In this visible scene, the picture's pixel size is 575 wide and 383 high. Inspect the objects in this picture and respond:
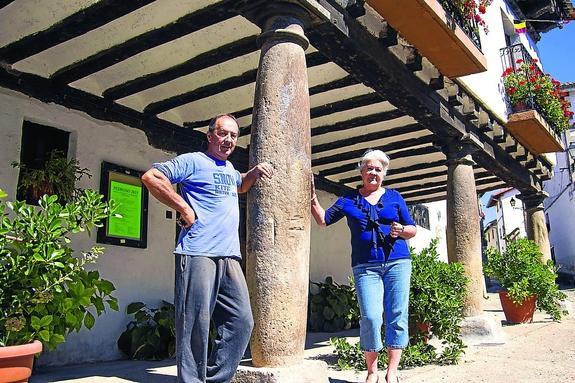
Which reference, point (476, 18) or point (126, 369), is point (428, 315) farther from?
point (476, 18)

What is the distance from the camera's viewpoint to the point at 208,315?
2740 mm

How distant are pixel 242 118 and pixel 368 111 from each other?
5.55 feet

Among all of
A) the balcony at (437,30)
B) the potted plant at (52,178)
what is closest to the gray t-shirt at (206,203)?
the balcony at (437,30)

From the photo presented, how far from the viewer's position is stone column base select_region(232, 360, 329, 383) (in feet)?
9.76

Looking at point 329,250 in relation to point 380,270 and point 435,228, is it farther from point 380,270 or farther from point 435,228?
point 435,228

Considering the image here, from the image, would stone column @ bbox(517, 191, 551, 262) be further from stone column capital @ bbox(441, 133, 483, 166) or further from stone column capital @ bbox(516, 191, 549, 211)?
stone column capital @ bbox(441, 133, 483, 166)

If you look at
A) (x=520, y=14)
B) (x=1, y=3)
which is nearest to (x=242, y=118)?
(x=1, y=3)

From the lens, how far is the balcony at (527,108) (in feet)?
27.6

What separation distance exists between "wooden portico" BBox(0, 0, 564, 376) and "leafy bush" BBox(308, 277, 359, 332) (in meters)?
2.34

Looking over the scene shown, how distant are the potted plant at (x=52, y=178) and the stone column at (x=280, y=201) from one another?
2749mm

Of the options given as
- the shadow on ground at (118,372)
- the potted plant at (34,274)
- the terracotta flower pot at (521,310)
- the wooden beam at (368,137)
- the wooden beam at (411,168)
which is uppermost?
the wooden beam at (368,137)

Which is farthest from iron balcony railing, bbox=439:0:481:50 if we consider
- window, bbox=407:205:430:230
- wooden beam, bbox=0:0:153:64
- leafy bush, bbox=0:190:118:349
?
window, bbox=407:205:430:230

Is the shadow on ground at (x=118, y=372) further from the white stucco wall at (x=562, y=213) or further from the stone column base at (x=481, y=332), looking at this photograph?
the white stucco wall at (x=562, y=213)

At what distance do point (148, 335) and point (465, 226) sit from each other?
413 centimetres
